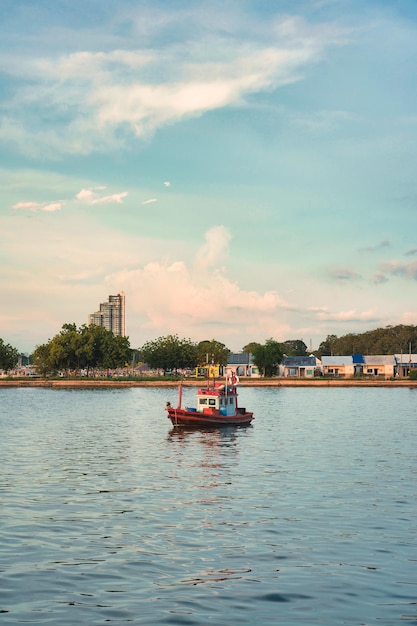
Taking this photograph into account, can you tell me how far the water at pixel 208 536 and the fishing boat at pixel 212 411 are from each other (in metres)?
14.5

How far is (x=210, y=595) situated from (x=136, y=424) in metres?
57.3

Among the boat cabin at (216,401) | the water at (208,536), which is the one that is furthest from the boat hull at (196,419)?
the water at (208,536)

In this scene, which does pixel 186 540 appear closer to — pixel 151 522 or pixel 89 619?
pixel 151 522

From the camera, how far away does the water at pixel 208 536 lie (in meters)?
17.3

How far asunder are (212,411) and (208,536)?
44226mm

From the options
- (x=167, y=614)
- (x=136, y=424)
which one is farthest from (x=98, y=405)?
(x=167, y=614)

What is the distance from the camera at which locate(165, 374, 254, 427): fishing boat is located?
218 feet

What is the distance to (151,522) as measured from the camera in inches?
1024

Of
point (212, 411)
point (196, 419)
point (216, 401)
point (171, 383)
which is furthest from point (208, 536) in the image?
point (171, 383)

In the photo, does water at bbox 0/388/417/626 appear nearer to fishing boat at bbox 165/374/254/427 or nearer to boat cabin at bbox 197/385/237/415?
fishing boat at bbox 165/374/254/427

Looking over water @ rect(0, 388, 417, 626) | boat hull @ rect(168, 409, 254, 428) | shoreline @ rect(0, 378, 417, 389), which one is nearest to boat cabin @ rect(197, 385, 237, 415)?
boat hull @ rect(168, 409, 254, 428)

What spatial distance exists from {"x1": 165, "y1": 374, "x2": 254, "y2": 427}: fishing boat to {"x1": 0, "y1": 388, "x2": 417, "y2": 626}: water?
14489mm

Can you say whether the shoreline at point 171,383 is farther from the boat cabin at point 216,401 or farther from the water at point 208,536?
the water at point 208,536

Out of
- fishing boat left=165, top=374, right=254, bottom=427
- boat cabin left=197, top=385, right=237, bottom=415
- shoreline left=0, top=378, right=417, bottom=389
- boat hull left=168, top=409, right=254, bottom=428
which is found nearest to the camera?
boat hull left=168, top=409, right=254, bottom=428
